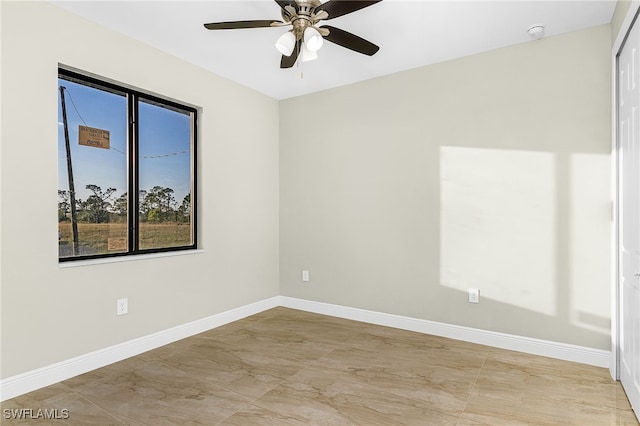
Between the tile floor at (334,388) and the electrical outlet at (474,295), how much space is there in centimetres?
38

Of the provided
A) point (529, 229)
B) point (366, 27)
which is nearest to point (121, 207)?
point (366, 27)

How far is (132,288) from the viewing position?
2.98 metres

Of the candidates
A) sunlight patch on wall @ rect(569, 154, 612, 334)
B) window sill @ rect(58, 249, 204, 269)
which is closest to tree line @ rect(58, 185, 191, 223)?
window sill @ rect(58, 249, 204, 269)

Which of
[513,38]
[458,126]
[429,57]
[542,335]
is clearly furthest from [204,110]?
[542,335]

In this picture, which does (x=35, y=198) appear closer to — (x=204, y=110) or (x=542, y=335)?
(x=204, y=110)

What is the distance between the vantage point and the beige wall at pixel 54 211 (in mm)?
2314

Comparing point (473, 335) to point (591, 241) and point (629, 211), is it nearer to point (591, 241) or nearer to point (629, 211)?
point (591, 241)

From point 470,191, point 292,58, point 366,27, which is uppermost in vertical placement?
point 366,27

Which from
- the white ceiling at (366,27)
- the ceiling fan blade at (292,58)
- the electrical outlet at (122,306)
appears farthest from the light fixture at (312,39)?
the electrical outlet at (122,306)

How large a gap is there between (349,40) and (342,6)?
0.39m

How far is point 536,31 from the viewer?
2.78 metres

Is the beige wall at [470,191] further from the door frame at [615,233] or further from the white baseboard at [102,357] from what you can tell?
the white baseboard at [102,357]

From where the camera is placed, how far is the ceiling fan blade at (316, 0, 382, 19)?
77.4 inches

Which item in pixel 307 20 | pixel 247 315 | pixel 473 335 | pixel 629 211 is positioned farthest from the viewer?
pixel 247 315
